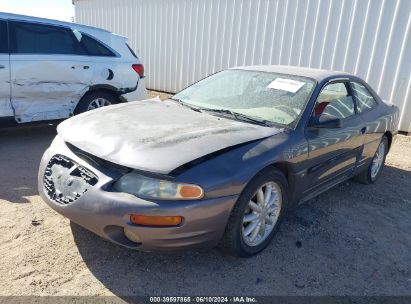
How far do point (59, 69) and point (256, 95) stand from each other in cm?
322

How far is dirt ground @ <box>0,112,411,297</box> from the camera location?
8.70 feet

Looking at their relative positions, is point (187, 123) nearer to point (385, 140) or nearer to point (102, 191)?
point (102, 191)

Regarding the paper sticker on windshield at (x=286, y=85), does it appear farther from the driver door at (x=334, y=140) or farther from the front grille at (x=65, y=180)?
Answer: the front grille at (x=65, y=180)

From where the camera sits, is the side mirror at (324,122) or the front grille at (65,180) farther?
the side mirror at (324,122)

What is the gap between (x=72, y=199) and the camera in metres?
2.69

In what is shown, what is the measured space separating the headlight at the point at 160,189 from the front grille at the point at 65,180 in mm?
275

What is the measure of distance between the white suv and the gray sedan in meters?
2.22

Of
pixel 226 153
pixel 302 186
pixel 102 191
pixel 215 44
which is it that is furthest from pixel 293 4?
pixel 102 191

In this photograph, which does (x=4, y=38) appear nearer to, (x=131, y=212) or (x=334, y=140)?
(x=131, y=212)

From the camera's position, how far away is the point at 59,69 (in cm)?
558

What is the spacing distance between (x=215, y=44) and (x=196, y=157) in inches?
313

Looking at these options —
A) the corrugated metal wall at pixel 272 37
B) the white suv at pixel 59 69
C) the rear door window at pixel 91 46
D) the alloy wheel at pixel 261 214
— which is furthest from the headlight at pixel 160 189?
the corrugated metal wall at pixel 272 37

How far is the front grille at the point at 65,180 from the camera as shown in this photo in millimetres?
2664

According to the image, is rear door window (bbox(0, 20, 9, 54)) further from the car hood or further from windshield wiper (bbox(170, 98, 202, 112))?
windshield wiper (bbox(170, 98, 202, 112))
